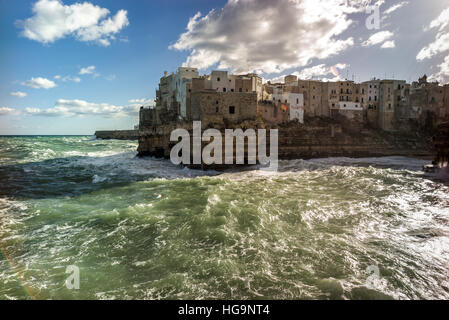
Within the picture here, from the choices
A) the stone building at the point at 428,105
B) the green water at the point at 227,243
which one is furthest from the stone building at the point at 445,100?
the green water at the point at 227,243

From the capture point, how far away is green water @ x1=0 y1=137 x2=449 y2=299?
541 cm

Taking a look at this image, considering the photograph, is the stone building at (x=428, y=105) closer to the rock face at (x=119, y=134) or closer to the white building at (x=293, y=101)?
the white building at (x=293, y=101)

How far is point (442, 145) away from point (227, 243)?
83.0ft

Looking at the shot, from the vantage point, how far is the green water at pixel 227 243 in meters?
5.41

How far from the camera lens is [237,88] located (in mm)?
34562

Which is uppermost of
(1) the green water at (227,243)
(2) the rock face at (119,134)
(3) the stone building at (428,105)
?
(3) the stone building at (428,105)

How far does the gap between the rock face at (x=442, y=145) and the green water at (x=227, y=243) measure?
1045 centimetres

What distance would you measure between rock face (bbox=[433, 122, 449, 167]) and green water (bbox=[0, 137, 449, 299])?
10.4m

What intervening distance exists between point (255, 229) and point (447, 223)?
24.5 feet

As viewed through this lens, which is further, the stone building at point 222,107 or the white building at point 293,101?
the white building at point 293,101
